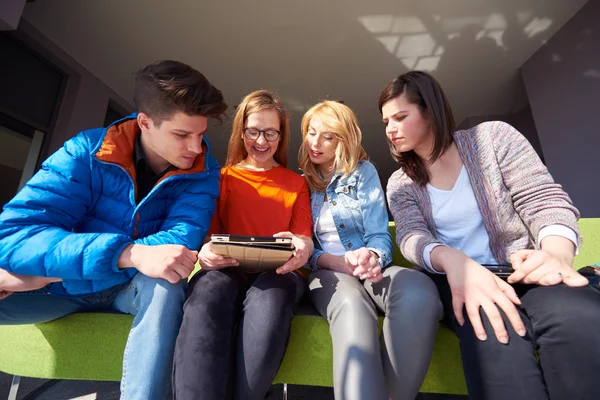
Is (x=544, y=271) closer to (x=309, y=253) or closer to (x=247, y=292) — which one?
(x=309, y=253)

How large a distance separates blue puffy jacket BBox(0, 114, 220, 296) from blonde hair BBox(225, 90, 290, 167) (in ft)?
0.81

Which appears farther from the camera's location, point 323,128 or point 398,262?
point 398,262

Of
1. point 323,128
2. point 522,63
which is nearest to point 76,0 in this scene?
point 323,128

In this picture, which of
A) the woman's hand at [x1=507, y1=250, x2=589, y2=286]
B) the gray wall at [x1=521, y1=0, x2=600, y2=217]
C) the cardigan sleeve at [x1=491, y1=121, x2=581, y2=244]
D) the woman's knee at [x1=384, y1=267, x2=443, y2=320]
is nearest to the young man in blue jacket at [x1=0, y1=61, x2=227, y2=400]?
the woman's knee at [x1=384, y1=267, x2=443, y2=320]

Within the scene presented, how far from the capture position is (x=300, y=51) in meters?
3.32

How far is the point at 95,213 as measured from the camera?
2.94 ft

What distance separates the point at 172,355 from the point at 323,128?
96 centimetres

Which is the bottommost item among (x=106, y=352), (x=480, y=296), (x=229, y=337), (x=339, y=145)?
(x=106, y=352)

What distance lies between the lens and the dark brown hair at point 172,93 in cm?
91

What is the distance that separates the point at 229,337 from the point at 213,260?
0.65ft

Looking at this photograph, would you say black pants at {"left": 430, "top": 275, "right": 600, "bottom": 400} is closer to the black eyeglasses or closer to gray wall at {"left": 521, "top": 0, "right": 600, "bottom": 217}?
the black eyeglasses

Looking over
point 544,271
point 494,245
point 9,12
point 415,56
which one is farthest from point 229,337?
point 415,56

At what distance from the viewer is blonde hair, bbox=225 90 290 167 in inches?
48.8

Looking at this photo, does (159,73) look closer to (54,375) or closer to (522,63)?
(54,375)
